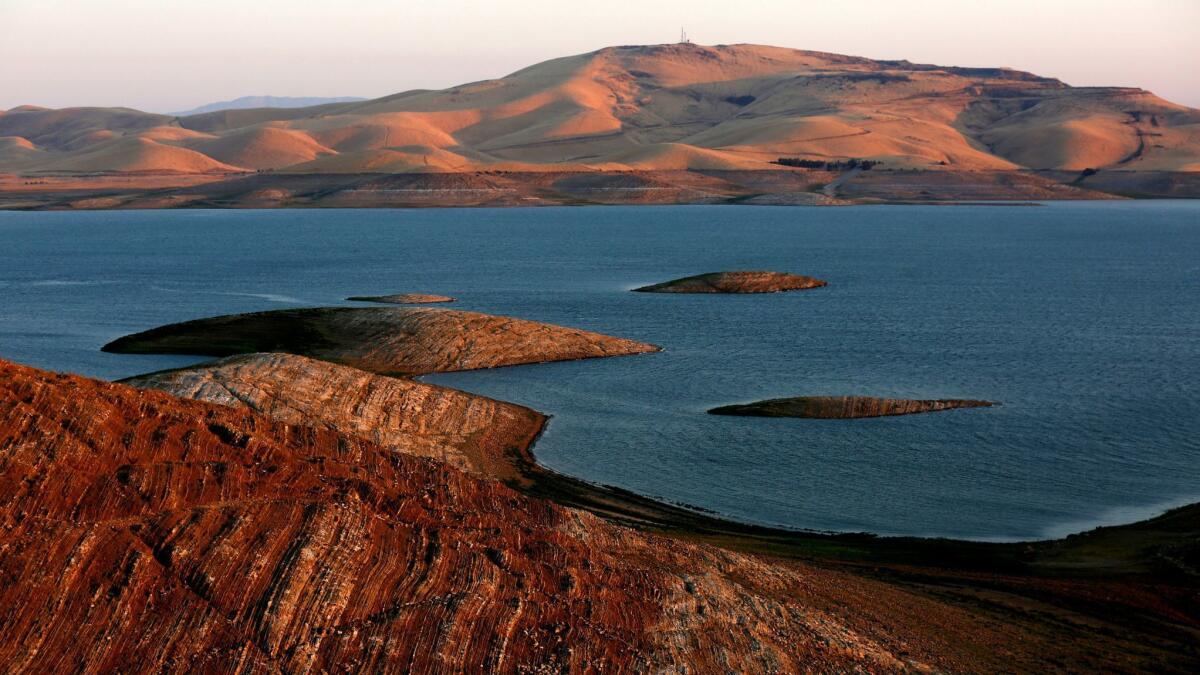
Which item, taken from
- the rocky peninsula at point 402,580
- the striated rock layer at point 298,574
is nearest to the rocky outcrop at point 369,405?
the rocky peninsula at point 402,580

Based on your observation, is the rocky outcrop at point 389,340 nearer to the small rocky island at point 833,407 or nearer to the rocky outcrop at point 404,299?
the small rocky island at point 833,407

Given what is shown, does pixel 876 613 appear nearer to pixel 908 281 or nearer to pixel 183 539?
pixel 183 539

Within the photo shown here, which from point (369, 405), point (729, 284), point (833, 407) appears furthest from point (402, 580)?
point (729, 284)

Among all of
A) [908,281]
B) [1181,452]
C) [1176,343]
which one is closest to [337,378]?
[1181,452]

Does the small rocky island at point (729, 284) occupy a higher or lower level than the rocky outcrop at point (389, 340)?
lower

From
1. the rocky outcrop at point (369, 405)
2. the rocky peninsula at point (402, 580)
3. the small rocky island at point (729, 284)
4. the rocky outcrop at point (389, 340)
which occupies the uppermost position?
the rocky peninsula at point (402, 580)

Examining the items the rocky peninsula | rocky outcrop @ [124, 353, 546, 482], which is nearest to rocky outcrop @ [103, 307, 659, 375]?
rocky outcrop @ [124, 353, 546, 482]
